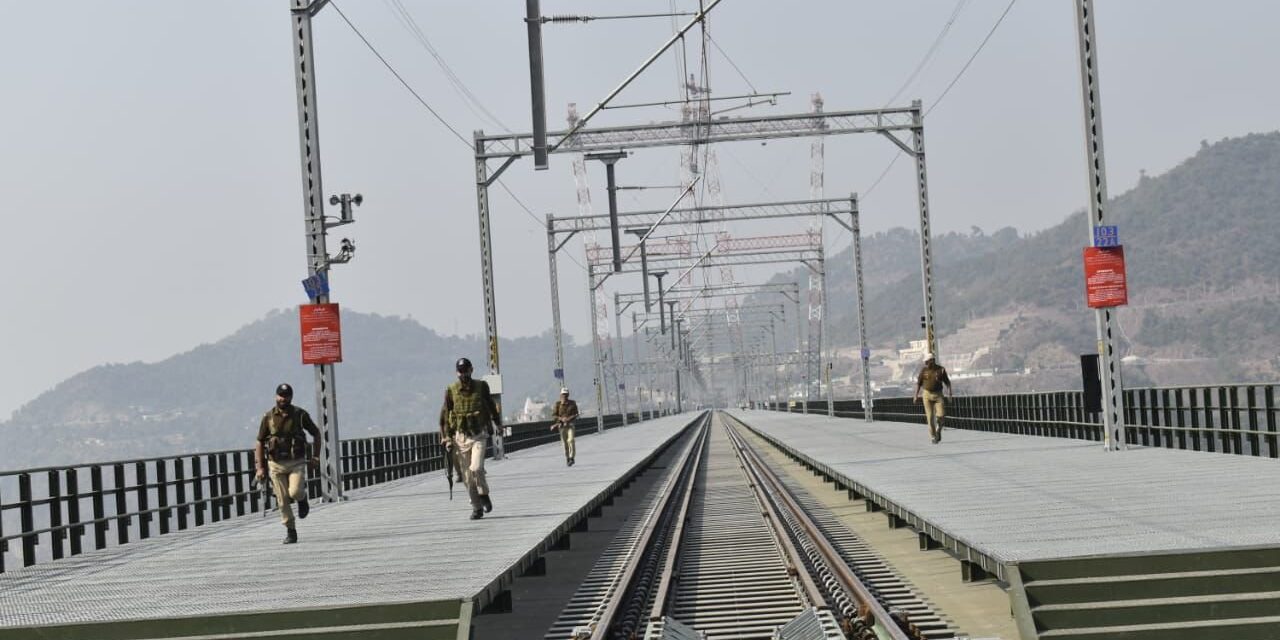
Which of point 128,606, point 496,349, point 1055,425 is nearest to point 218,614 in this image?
point 128,606

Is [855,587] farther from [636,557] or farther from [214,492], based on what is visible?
[214,492]

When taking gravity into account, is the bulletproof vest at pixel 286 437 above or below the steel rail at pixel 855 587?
above

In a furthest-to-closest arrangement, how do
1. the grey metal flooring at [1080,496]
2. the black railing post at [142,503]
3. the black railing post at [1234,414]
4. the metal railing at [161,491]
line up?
1. the black railing post at [1234,414]
2. the black railing post at [142,503]
3. the metal railing at [161,491]
4. the grey metal flooring at [1080,496]

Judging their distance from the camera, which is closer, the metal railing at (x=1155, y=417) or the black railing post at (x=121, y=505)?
the black railing post at (x=121, y=505)

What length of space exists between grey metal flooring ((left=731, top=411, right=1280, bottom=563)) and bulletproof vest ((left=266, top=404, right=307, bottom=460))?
20.4ft

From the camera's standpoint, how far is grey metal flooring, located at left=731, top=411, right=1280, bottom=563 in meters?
12.5

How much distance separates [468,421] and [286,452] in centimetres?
228

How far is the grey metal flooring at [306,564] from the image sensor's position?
12195mm

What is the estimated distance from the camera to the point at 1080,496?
17.3m

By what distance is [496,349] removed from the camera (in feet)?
139

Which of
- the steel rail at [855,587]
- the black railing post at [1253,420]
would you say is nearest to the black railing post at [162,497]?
the steel rail at [855,587]

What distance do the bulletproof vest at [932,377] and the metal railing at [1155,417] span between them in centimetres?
263

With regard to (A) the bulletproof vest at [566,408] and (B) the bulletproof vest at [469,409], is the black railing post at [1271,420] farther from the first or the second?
(A) the bulletproof vest at [566,408]

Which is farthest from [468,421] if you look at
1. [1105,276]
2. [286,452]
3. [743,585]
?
[1105,276]
